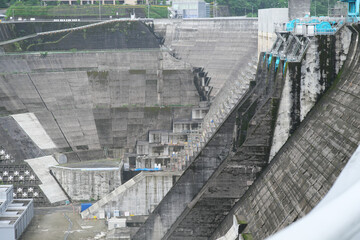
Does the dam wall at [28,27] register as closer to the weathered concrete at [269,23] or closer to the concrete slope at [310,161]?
the weathered concrete at [269,23]

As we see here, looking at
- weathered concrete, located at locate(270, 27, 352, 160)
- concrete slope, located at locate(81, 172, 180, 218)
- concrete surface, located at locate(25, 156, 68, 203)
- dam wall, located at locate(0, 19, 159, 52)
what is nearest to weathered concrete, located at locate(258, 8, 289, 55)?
concrete slope, located at locate(81, 172, 180, 218)

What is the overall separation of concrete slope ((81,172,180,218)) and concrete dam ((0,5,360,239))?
0.06m

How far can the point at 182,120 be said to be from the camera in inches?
1448

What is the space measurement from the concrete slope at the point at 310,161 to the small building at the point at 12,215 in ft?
40.5

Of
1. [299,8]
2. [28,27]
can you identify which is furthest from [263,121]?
[28,27]

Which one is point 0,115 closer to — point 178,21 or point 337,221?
point 178,21

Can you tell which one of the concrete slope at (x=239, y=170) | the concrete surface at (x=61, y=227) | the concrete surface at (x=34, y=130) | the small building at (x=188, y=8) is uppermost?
the small building at (x=188, y=8)

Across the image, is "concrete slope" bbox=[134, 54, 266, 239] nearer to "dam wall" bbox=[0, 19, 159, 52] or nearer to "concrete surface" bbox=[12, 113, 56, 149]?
"concrete surface" bbox=[12, 113, 56, 149]

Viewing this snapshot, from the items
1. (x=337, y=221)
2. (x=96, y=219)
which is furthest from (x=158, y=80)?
(x=337, y=221)

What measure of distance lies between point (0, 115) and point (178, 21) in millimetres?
20385

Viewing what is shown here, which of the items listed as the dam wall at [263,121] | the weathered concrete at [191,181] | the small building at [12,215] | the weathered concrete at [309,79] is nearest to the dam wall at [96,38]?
the small building at [12,215]

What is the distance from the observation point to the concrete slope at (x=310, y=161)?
11039mm

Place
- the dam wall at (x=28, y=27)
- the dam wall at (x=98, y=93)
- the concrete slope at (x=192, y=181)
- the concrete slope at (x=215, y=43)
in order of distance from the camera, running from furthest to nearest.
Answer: the dam wall at (x=28, y=27), the concrete slope at (x=215, y=43), the dam wall at (x=98, y=93), the concrete slope at (x=192, y=181)

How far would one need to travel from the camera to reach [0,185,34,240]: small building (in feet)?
78.5
